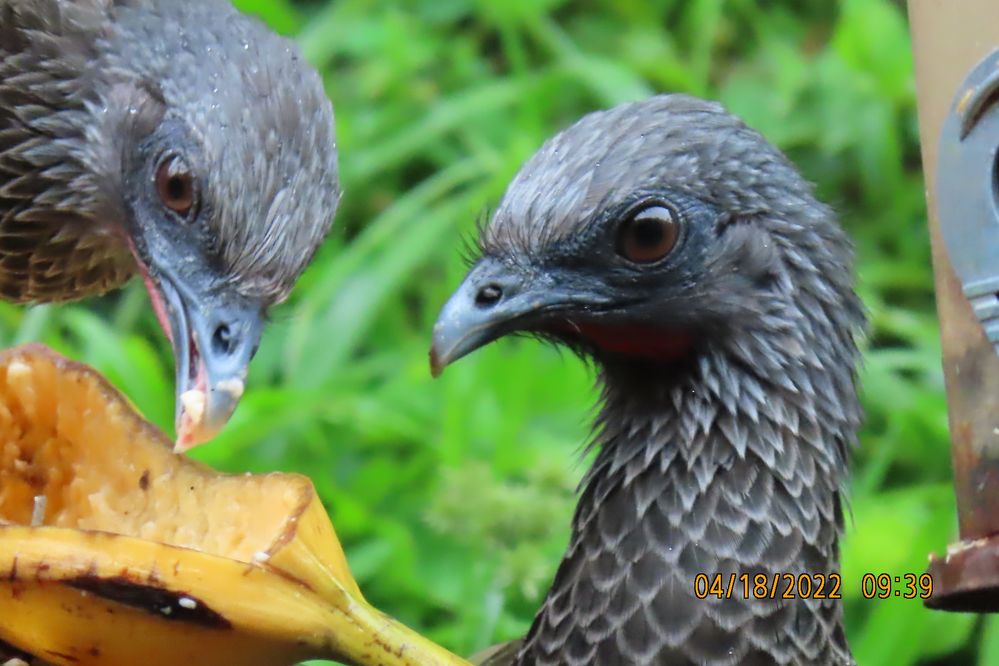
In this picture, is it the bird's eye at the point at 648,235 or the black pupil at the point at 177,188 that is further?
the black pupil at the point at 177,188

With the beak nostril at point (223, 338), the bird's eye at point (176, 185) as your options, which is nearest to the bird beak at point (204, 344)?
the beak nostril at point (223, 338)

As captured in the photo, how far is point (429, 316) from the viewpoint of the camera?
4312mm

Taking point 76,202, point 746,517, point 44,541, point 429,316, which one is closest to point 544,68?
point 429,316

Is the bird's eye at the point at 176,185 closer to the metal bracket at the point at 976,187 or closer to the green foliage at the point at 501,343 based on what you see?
the green foliage at the point at 501,343

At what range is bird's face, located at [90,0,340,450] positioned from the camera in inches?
89.9

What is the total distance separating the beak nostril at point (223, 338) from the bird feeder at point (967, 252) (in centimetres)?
105

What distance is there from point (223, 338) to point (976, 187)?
1.10 m

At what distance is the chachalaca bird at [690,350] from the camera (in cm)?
218

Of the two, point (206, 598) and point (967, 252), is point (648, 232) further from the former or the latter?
point (206, 598)

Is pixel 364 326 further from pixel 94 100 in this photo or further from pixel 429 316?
pixel 94 100

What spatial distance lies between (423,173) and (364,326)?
36.5 inches

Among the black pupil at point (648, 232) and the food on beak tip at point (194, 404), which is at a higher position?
the black pupil at point (648, 232)
